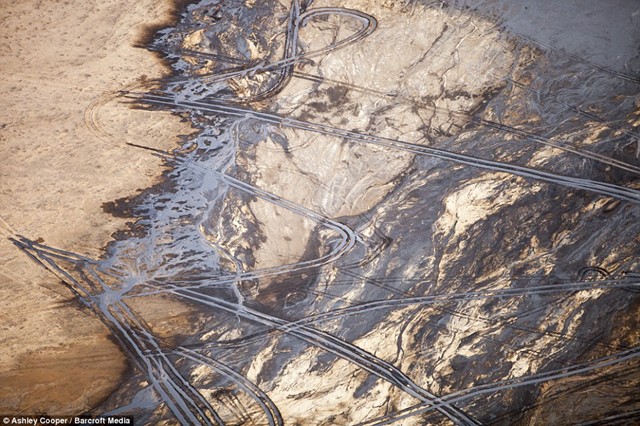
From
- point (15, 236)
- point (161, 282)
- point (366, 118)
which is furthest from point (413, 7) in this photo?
point (15, 236)

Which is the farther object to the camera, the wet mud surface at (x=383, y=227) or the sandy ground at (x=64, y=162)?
the sandy ground at (x=64, y=162)

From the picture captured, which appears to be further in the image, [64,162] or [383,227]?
[64,162]

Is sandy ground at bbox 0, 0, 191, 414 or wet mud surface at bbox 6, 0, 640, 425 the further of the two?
sandy ground at bbox 0, 0, 191, 414
